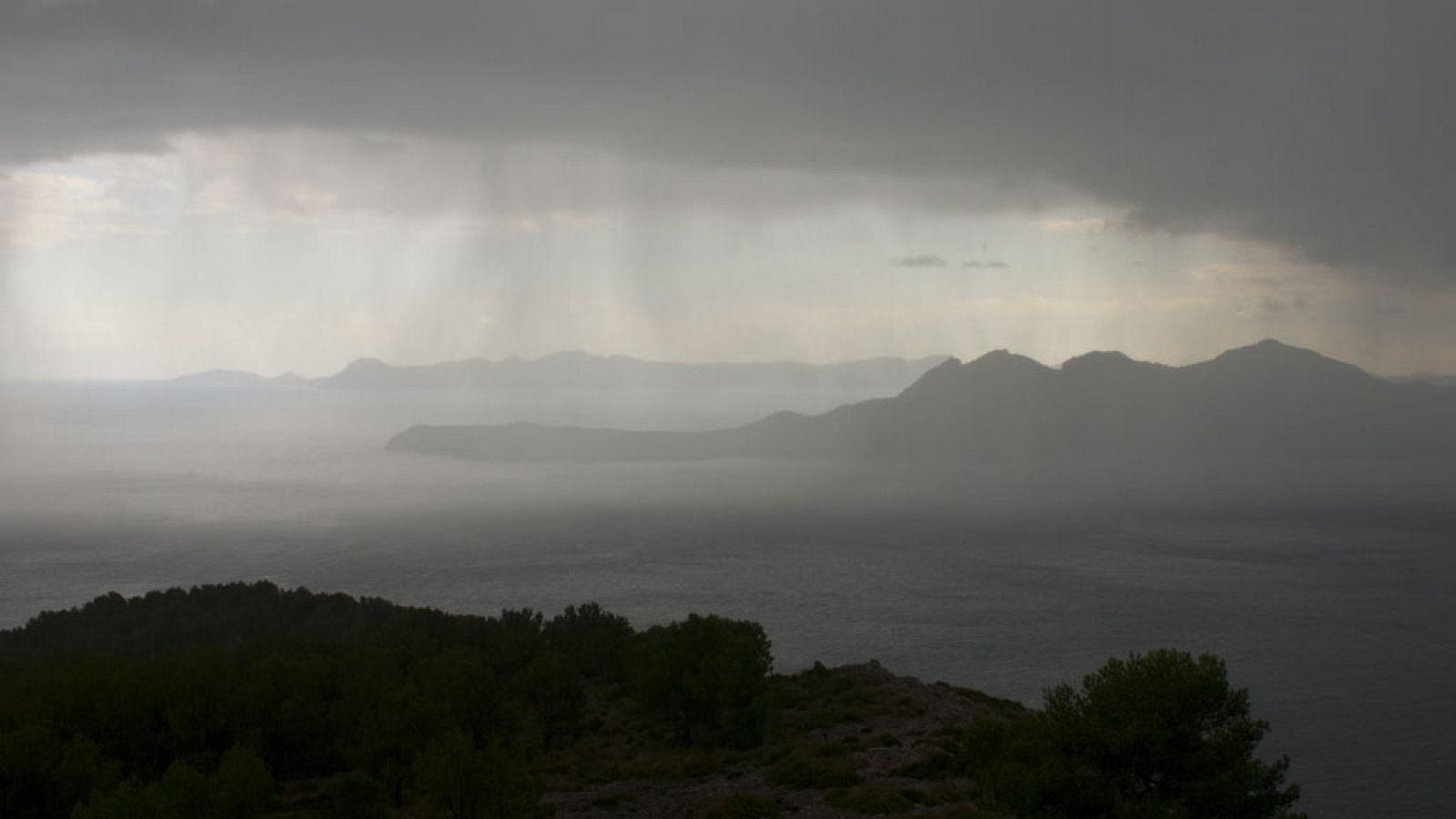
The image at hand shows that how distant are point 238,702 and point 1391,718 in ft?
331

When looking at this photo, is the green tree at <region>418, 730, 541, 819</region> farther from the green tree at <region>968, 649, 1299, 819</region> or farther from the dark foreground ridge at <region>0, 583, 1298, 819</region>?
the green tree at <region>968, 649, 1299, 819</region>

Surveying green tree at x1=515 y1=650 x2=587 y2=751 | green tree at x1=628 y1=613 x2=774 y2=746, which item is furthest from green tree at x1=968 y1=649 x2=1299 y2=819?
green tree at x1=515 y1=650 x2=587 y2=751

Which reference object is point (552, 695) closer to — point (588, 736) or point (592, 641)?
point (588, 736)

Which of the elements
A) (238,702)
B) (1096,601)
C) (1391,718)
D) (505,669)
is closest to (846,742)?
(505,669)

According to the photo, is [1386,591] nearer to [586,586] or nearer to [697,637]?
[586,586]

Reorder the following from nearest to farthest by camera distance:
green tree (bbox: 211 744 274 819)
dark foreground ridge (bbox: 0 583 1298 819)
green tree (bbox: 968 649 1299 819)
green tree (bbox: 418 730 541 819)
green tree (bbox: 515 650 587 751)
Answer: green tree (bbox: 968 649 1299 819) < dark foreground ridge (bbox: 0 583 1298 819) < green tree (bbox: 418 730 541 819) < green tree (bbox: 211 744 274 819) < green tree (bbox: 515 650 587 751)

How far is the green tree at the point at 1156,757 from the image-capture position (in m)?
23.7

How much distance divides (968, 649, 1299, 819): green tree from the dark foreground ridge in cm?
6

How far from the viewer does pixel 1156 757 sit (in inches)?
949

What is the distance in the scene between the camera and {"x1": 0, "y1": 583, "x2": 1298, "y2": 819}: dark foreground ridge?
80.4ft

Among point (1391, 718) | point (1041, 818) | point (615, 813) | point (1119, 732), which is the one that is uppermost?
point (1119, 732)

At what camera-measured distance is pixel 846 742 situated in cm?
4506

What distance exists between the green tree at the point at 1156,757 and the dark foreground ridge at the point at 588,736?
58 millimetres

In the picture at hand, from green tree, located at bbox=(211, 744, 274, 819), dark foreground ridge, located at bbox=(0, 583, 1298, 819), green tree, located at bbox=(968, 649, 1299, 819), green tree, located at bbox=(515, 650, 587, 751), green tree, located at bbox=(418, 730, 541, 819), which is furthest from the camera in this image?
green tree, located at bbox=(515, 650, 587, 751)
